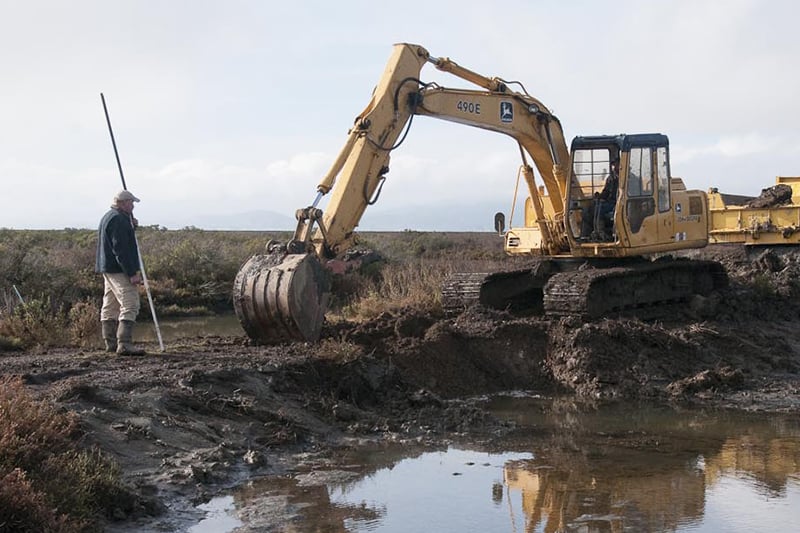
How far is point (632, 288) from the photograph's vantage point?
17.3 m

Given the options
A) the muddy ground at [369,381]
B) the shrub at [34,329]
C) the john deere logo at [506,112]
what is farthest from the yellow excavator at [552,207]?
the shrub at [34,329]

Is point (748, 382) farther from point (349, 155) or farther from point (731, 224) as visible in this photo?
point (731, 224)

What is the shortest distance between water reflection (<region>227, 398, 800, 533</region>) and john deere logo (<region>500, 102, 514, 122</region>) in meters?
6.59

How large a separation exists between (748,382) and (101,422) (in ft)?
29.8

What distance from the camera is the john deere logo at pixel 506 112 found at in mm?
16984

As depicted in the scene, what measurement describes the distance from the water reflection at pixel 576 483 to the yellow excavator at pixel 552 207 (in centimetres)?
408

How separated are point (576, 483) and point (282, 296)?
5.12 m

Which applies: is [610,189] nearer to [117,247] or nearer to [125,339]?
[117,247]

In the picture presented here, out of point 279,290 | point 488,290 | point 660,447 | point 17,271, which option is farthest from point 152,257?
point 660,447

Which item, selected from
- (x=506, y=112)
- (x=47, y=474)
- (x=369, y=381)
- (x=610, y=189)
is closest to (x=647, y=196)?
(x=610, y=189)

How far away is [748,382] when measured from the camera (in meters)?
14.1

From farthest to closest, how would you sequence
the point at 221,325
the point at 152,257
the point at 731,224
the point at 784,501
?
1. the point at 152,257
2. the point at 731,224
3. the point at 221,325
4. the point at 784,501

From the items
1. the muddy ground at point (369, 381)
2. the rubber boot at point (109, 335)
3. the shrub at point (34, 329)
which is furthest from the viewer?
the shrub at point (34, 329)

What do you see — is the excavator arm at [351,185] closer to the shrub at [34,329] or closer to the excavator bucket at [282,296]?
the excavator bucket at [282,296]
